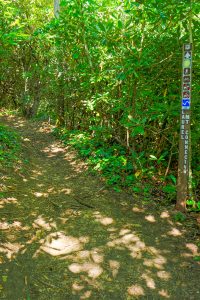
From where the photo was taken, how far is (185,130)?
5.13 metres

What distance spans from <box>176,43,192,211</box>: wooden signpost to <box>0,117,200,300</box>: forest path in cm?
50

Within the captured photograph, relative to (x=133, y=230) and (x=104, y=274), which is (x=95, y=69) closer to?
(x=133, y=230)

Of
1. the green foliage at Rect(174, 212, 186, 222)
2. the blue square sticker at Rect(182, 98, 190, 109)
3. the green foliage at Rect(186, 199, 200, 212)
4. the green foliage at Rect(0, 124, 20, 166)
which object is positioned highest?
the blue square sticker at Rect(182, 98, 190, 109)

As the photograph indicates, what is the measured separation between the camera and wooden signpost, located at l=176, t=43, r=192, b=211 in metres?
5.00

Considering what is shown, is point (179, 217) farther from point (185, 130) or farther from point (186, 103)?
point (186, 103)

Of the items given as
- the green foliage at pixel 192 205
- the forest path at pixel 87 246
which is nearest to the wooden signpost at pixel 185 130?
the green foliage at pixel 192 205

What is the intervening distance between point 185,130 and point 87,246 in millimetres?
2704

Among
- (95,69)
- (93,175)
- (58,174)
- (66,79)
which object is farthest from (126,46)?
(66,79)

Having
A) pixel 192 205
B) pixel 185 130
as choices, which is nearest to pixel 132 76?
pixel 185 130

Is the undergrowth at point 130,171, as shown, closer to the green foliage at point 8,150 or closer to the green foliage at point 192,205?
the green foliage at point 192,205

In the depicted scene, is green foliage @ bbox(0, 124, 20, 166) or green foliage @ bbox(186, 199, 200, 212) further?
green foliage @ bbox(0, 124, 20, 166)

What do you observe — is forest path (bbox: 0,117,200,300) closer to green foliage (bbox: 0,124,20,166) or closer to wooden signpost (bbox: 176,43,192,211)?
wooden signpost (bbox: 176,43,192,211)

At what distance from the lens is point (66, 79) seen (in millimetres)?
11352

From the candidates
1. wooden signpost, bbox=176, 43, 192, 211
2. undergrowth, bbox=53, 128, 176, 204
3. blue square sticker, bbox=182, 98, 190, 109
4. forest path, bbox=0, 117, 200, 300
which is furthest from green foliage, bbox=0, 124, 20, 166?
blue square sticker, bbox=182, 98, 190, 109
